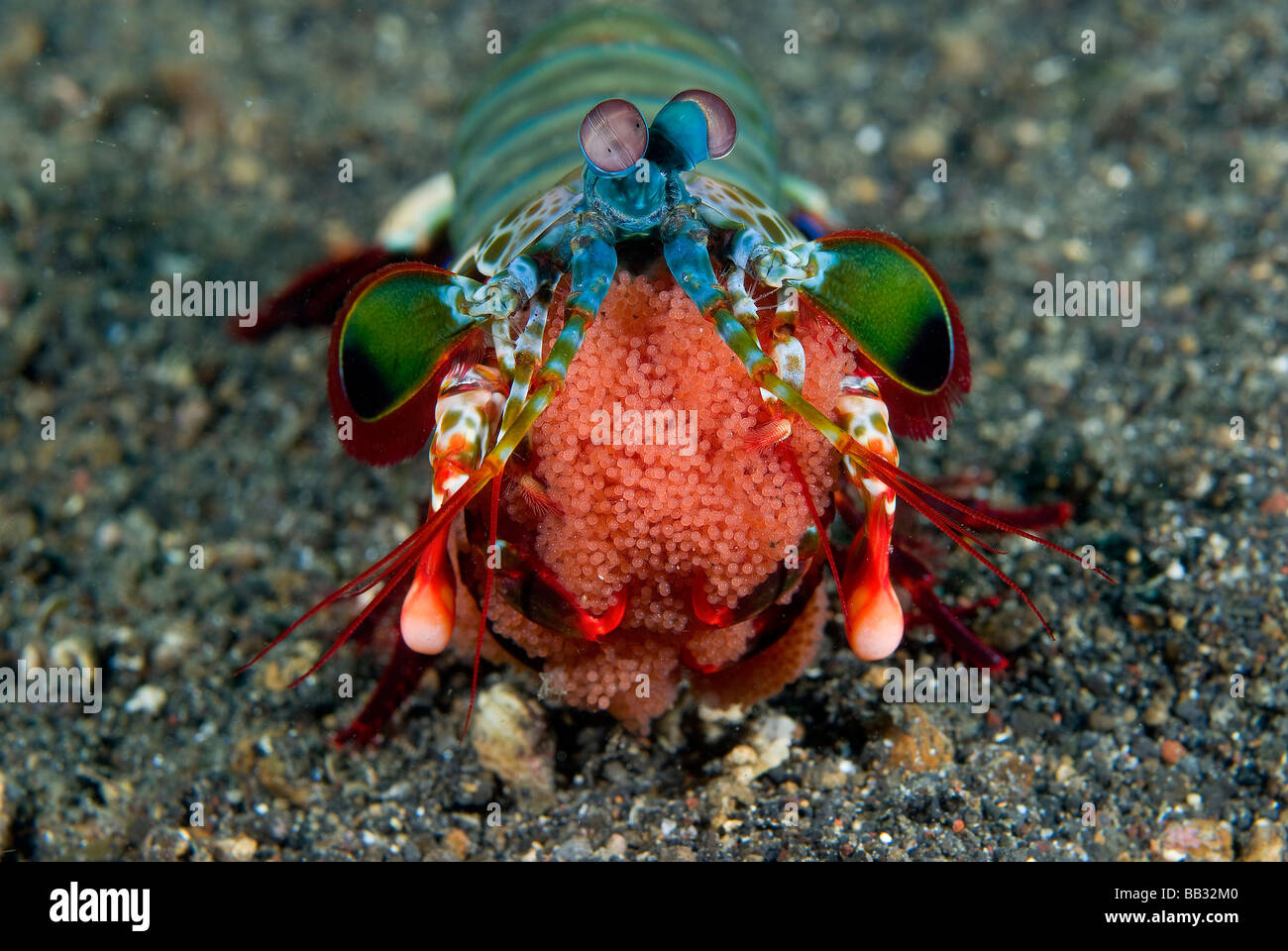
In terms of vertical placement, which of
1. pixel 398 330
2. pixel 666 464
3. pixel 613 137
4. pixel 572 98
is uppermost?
pixel 572 98

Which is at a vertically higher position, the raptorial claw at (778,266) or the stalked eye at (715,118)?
the stalked eye at (715,118)

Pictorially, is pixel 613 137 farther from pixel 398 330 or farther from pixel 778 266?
pixel 398 330

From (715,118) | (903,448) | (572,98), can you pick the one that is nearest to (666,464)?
(715,118)

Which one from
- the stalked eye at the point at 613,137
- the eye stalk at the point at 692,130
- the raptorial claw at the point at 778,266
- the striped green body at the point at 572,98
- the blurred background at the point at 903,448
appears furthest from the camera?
the striped green body at the point at 572,98

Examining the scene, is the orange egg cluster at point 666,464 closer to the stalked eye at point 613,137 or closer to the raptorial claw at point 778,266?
the raptorial claw at point 778,266

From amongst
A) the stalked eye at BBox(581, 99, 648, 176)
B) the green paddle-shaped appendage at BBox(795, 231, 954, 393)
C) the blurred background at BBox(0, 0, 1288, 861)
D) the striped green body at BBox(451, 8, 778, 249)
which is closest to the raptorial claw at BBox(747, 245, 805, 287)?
the green paddle-shaped appendage at BBox(795, 231, 954, 393)

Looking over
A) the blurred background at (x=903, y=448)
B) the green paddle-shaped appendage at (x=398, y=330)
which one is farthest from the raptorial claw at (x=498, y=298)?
the blurred background at (x=903, y=448)

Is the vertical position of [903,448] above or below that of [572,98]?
below
